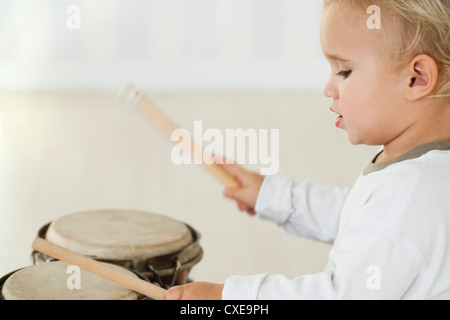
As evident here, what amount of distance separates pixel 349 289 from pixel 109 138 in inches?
83.7

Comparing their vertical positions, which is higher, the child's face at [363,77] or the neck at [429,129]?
the child's face at [363,77]

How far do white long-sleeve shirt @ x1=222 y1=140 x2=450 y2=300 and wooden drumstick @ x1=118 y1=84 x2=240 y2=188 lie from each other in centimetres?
36

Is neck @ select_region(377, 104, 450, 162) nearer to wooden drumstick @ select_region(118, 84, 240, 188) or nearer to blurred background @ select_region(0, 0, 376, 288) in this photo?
wooden drumstick @ select_region(118, 84, 240, 188)

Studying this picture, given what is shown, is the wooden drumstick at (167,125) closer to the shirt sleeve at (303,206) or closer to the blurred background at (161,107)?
the shirt sleeve at (303,206)

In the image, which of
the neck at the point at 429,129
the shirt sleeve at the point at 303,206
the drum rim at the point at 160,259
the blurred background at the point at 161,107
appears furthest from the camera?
the blurred background at the point at 161,107

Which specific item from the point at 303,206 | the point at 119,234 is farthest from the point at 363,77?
the point at 119,234

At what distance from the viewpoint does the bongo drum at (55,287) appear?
2.73ft

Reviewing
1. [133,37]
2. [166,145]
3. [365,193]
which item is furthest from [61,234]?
[133,37]

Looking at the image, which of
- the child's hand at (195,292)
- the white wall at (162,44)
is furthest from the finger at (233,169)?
the white wall at (162,44)

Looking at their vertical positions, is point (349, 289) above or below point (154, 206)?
above

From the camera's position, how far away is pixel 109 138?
279 cm

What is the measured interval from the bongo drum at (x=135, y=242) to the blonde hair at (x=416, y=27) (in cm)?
44

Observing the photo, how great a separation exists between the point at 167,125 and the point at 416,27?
516 mm

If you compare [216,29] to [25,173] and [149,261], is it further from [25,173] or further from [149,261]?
[149,261]
